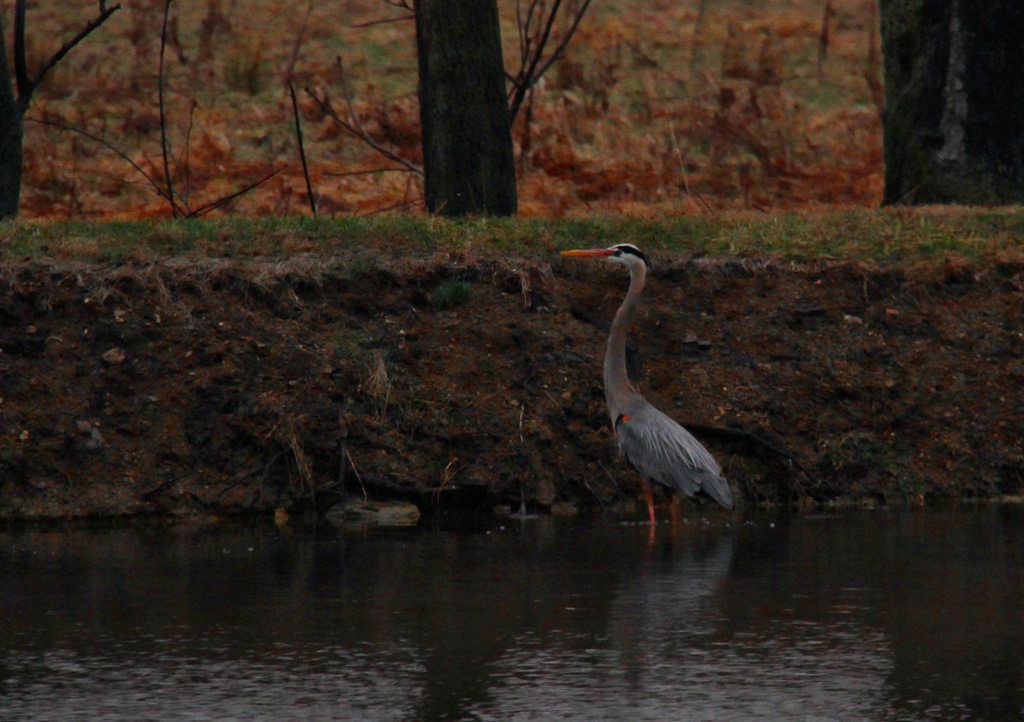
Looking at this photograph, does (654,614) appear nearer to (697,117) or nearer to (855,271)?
(855,271)

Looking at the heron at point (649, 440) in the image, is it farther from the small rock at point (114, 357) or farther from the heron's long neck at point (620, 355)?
the small rock at point (114, 357)

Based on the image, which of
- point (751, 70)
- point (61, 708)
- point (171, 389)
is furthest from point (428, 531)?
point (751, 70)

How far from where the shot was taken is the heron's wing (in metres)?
11.0

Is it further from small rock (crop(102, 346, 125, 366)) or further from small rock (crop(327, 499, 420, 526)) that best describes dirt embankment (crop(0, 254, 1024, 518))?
small rock (crop(327, 499, 420, 526))

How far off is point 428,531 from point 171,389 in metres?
2.22

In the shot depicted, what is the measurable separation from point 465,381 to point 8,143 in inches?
197

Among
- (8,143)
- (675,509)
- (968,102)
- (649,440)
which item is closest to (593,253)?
(649,440)

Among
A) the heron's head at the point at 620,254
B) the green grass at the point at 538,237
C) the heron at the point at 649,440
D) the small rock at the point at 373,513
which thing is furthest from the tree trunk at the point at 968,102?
the small rock at the point at 373,513

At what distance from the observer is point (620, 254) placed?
12438 mm

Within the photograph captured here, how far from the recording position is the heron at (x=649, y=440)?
11008 millimetres

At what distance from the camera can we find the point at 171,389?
11828 mm

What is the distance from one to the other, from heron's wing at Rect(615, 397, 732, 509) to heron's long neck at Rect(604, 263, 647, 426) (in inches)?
11.7

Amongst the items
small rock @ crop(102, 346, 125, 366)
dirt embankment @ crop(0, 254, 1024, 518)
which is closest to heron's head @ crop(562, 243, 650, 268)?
dirt embankment @ crop(0, 254, 1024, 518)

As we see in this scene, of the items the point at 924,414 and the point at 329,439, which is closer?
the point at 329,439
